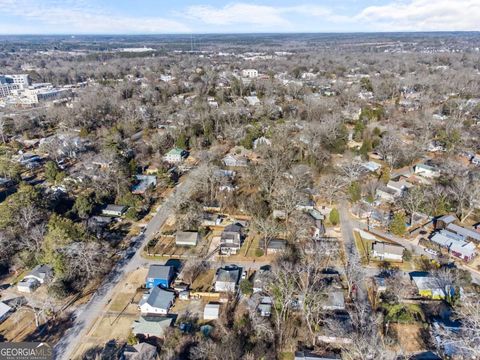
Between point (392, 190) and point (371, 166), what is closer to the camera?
point (392, 190)

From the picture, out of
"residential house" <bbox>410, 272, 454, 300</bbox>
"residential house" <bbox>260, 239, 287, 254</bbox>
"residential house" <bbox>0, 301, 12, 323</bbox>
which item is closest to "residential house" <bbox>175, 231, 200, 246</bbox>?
"residential house" <bbox>260, 239, 287, 254</bbox>

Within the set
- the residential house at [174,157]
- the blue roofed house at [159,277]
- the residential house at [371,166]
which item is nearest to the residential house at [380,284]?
the blue roofed house at [159,277]

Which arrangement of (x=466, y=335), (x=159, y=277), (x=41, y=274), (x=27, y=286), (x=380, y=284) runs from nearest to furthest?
(x=466, y=335), (x=380, y=284), (x=27, y=286), (x=159, y=277), (x=41, y=274)

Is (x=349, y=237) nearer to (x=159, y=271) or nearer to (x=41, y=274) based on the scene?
(x=159, y=271)

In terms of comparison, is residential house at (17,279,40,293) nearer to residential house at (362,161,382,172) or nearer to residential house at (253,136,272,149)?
residential house at (253,136,272,149)

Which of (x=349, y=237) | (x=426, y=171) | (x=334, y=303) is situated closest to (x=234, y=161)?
(x=349, y=237)

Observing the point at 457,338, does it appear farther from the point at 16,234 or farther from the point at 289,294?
the point at 16,234

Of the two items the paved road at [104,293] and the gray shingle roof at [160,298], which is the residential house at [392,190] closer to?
the paved road at [104,293]
